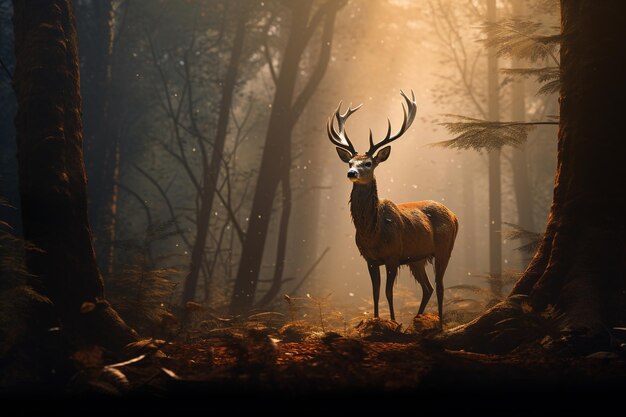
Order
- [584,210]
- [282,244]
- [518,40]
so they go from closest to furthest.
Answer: [584,210]
[518,40]
[282,244]

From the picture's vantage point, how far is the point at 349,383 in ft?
11.7

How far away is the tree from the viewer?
11.8m

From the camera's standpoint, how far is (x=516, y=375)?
3771 mm

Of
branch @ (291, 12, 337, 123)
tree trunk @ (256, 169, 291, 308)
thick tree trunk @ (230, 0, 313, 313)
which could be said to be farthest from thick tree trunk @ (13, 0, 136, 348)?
tree trunk @ (256, 169, 291, 308)

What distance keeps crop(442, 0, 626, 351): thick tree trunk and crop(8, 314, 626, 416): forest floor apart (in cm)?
83

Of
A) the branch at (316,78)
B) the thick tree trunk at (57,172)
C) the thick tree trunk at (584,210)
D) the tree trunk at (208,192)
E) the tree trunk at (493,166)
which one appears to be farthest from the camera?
the tree trunk at (493,166)

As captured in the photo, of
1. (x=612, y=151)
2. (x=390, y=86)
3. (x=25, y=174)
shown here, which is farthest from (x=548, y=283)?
(x=390, y=86)

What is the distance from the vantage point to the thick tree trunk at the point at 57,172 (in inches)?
194

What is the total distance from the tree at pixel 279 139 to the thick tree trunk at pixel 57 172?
21.4 ft

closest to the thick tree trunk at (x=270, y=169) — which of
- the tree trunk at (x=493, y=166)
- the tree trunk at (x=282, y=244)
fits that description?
the tree trunk at (x=282, y=244)

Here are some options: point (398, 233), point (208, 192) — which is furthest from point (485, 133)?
point (208, 192)

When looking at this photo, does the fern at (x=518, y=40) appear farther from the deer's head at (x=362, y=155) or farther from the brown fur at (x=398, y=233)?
the brown fur at (x=398, y=233)

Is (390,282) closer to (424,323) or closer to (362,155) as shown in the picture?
(424,323)

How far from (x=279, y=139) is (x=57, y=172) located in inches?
295
